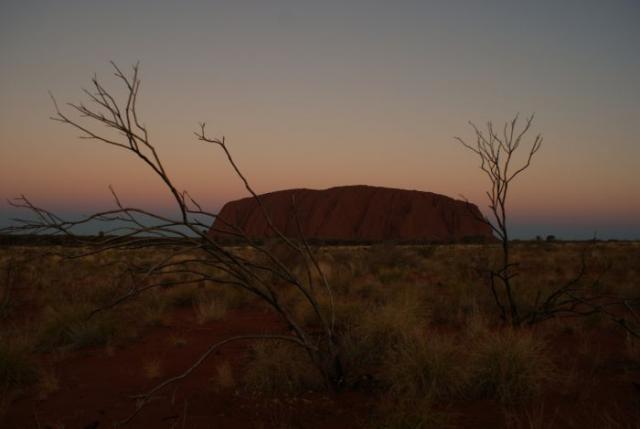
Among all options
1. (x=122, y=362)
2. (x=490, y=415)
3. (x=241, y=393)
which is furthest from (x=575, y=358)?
(x=122, y=362)

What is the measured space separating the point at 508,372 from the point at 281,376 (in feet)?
6.83

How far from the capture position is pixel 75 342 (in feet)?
21.4

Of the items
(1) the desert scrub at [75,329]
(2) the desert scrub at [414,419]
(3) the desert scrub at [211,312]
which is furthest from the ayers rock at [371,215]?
(2) the desert scrub at [414,419]

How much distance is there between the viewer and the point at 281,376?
177 inches

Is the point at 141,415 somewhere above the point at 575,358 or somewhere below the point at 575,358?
below

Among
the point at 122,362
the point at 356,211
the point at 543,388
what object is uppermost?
the point at 356,211

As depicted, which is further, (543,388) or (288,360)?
(288,360)

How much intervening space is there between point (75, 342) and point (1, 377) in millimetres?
1641

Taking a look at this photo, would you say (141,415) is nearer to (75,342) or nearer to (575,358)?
(75,342)


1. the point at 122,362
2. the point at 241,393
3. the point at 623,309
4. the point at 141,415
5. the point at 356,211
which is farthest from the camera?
the point at 356,211

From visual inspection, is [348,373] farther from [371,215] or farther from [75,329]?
[371,215]

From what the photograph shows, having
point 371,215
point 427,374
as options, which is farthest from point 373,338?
point 371,215

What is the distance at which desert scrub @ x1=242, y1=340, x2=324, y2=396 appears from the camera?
440 centimetres

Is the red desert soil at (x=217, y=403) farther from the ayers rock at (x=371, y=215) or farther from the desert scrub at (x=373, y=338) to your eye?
the ayers rock at (x=371, y=215)
